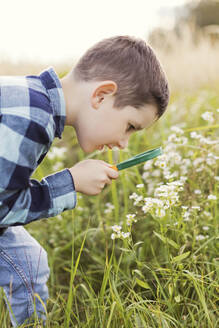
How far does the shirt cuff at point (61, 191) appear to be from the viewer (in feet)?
4.14

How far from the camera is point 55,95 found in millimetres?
1300

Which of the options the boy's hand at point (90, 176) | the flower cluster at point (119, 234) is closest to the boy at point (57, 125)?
the boy's hand at point (90, 176)

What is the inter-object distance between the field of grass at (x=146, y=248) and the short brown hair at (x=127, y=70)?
0.32 metres

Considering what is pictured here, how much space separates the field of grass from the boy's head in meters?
0.26

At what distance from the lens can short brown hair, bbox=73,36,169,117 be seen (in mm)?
1373

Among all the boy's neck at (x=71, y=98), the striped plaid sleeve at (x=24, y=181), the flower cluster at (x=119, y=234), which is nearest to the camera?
the striped plaid sleeve at (x=24, y=181)

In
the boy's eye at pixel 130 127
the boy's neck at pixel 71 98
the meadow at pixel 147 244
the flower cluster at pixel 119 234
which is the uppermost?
the boy's neck at pixel 71 98

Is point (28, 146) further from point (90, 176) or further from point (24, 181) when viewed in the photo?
point (90, 176)

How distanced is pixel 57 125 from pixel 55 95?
4.3 inches

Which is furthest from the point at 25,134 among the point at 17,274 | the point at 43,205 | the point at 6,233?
the point at 17,274

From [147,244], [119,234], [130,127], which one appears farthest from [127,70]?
[147,244]

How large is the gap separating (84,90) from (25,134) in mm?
344

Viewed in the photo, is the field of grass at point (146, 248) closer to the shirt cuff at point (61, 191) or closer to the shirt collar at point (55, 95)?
the shirt cuff at point (61, 191)

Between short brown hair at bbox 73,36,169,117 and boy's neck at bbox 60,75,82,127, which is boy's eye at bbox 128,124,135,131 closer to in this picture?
short brown hair at bbox 73,36,169,117
